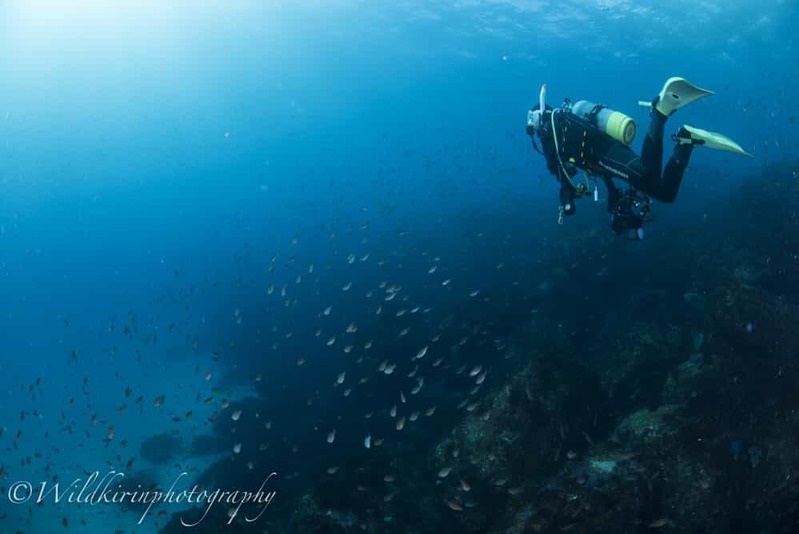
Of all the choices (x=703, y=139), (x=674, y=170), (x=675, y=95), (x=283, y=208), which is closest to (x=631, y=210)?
(x=674, y=170)

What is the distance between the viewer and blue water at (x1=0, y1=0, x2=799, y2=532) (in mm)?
22328

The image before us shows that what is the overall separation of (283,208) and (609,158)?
72056 millimetres

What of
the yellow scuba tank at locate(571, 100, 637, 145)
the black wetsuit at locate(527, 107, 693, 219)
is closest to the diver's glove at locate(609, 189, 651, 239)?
the black wetsuit at locate(527, 107, 693, 219)

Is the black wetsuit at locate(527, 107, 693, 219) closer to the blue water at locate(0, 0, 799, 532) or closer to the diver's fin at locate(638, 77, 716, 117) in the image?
the diver's fin at locate(638, 77, 716, 117)

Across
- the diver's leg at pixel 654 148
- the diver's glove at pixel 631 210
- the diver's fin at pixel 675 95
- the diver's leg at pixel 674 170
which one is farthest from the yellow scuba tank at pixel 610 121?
the diver's glove at pixel 631 210

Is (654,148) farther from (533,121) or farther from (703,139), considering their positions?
(533,121)

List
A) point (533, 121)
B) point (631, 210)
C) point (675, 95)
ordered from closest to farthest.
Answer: point (675, 95)
point (631, 210)
point (533, 121)

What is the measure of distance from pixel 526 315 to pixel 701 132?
1044 cm

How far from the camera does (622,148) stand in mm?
7059

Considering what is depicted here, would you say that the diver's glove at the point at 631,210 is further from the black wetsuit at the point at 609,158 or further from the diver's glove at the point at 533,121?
the diver's glove at the point at 533,121

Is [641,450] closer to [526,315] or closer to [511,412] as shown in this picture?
[511,412]

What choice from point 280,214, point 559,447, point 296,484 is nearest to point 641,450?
point 559,447

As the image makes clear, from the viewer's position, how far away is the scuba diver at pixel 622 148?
660cm

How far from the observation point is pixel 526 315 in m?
16.5
